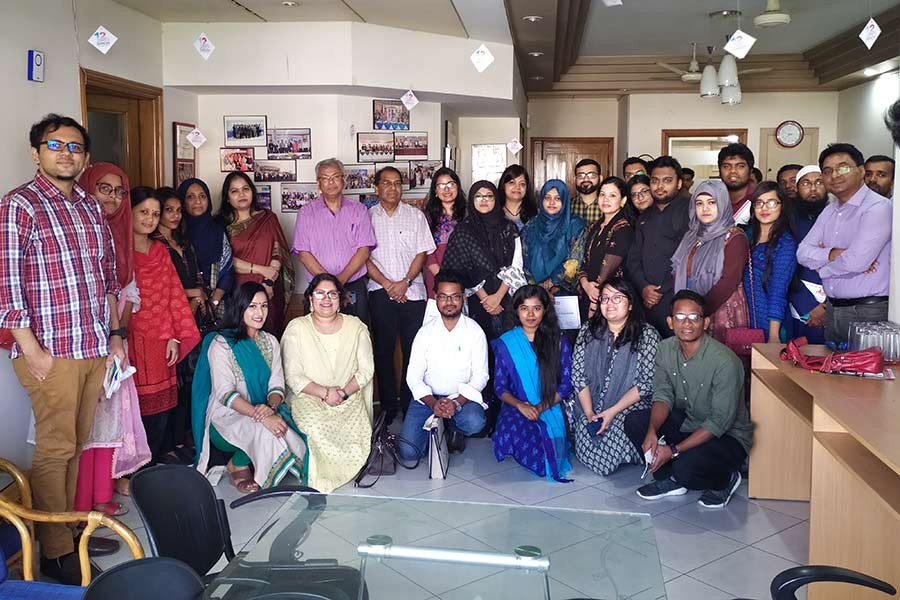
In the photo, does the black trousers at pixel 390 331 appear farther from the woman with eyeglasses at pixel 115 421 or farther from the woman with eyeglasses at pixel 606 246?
the woman with eyeglasses at pixel 115 421

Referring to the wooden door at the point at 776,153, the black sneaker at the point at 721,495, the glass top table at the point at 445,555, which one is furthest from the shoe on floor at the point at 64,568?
the wooden door at the point at 776,153

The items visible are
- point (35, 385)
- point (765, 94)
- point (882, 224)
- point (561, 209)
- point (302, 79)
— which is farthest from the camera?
point (765, 94)

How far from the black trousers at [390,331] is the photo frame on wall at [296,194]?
3.81ft

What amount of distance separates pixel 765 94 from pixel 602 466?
697cm

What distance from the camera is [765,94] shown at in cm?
960

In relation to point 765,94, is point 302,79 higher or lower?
lower

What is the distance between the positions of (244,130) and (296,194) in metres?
0.58

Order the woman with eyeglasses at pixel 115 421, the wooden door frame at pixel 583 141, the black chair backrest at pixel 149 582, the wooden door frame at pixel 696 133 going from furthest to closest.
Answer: the wooden door frame at pixel 583 141, the wooden door frame at pixel 696 133, the woman with eyeglasses at pixel 115 421, the black chair backrest at pixel 149 582

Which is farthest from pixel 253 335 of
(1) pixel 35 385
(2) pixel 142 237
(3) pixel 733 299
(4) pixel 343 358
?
(3) pixel 733 299

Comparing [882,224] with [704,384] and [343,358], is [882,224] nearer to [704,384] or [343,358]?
[704,384]

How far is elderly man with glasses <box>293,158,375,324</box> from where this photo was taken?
4922 mm

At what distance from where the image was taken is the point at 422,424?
171 inches

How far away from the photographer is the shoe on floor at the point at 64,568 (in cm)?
295

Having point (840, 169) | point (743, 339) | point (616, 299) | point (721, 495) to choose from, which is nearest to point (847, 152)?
point (840, 169)
